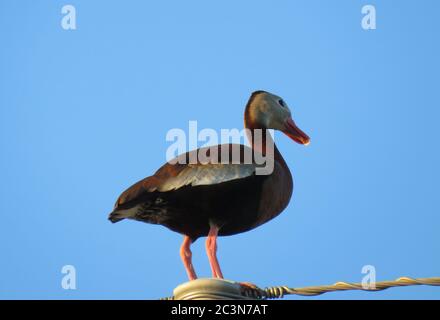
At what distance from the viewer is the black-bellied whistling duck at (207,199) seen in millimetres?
10453

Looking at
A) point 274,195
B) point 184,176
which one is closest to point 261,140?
point 274,195

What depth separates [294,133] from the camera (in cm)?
1236

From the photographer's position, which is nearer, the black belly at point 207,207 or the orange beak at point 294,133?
the black belly at point 207,207

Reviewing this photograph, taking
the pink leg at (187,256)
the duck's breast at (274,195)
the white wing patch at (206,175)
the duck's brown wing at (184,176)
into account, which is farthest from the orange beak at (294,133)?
the pink leg at (187,256)

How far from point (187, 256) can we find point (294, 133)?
2219mm

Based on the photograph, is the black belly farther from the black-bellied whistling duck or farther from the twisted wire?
the twisted wire

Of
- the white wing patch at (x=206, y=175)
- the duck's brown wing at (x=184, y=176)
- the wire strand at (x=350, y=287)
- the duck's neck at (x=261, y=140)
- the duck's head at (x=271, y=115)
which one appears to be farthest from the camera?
the duck's head at (x=271, y=115)

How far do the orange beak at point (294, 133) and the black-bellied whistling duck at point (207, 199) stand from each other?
3.46 feet

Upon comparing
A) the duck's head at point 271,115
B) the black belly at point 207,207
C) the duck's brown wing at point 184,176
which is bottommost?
the black belly at point 207,207

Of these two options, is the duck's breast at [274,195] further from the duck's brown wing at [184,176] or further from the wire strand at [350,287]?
the wire strand at [350,287]

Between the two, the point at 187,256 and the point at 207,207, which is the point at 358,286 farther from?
the point at 187,256

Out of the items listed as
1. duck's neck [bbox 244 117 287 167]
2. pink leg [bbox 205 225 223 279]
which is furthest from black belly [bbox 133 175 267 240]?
duck's neck [bbox 244 117 287 167]
